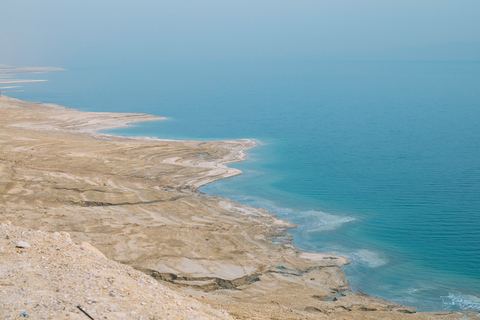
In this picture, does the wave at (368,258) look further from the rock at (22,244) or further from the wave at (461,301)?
the rock at (22,244)

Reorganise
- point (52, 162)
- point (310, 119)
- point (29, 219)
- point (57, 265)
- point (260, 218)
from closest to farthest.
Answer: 1. point (57, 265)
2. point (29, 219)
3. point (260, 218)
4. point (52, 162)
5. point (310, 119)

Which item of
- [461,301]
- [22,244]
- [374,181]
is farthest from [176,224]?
[374,181]

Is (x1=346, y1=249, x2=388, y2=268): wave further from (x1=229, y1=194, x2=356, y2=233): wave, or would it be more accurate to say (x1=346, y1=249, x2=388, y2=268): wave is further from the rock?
the rock

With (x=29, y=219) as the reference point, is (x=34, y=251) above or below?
above

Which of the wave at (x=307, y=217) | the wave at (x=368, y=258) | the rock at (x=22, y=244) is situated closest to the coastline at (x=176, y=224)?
the wave at (x=307, y=217)

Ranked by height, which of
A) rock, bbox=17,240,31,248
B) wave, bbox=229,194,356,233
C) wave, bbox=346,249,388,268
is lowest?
wave, bbox=346,249,388,268

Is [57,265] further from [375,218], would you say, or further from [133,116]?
[133,116]

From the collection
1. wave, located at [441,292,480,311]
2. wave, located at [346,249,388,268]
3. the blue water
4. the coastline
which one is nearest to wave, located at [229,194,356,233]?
the blue water

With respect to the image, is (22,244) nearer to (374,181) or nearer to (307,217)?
(307,217)

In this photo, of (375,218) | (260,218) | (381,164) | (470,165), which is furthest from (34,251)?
(470,165)
